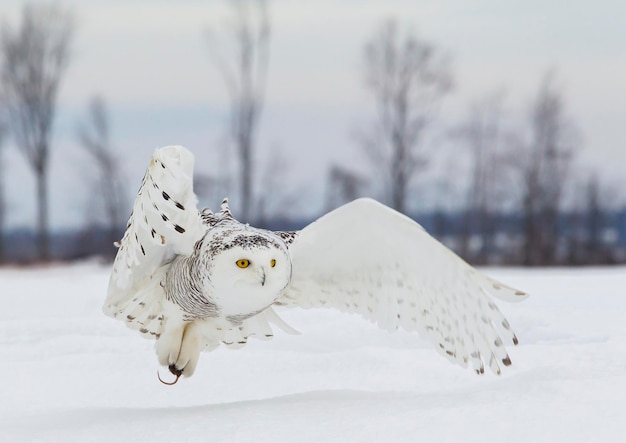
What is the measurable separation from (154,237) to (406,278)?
4.36ft

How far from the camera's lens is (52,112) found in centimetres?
1753

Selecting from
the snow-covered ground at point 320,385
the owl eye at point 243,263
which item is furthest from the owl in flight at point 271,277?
the snow-covered ground at point 320,385

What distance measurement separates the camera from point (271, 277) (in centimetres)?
344

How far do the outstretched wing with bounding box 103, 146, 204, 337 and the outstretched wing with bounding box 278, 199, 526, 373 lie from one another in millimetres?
652

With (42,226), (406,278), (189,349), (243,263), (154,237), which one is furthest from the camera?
(42,226)

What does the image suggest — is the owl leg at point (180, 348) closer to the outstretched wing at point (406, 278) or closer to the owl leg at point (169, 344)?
the owl leg at point (169, 344)

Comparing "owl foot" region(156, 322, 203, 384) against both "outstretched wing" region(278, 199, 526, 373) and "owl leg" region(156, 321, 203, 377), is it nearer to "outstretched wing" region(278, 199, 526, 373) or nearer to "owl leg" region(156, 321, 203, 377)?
"owl leg" region(156, 321, 203, 377)

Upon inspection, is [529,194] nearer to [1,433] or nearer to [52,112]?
[52,112]

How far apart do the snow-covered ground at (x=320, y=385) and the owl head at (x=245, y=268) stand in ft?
1.84

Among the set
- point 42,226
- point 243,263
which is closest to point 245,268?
point 243,263

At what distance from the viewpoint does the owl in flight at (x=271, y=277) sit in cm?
348

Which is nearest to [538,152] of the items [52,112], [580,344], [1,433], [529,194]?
[529,194]

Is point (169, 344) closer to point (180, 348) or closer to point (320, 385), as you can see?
point (180, 348)

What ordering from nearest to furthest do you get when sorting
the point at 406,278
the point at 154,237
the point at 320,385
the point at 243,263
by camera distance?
the point at 243,263 < the point at 154,237 < the point at 406,278 < the point at 320,385
